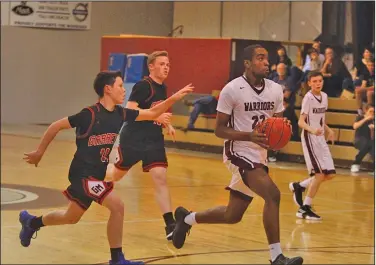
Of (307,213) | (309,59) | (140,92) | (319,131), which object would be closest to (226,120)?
(140,92)

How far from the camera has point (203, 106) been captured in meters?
4.95

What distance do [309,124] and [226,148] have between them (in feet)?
4.15

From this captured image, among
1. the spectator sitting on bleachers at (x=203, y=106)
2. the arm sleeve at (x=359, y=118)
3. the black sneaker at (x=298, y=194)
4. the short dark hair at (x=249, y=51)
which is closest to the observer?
the short dark hair at (x=249, y=51)

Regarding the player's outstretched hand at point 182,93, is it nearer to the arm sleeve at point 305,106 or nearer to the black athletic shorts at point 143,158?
the black athletic shorts at point 143,158

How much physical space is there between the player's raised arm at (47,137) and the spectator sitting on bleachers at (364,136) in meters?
2.24

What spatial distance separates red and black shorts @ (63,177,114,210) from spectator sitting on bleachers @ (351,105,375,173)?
190 cm

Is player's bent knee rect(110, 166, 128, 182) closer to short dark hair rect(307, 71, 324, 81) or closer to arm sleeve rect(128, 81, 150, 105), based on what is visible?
arm sleeve rect(128, 81, 150, 105)

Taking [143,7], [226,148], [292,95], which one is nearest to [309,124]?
[292,95]

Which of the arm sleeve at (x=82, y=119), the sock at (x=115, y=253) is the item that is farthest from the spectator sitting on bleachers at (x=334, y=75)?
the arm sleeve at (x=82, y=119)

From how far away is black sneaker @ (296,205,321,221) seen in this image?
27.1 ft

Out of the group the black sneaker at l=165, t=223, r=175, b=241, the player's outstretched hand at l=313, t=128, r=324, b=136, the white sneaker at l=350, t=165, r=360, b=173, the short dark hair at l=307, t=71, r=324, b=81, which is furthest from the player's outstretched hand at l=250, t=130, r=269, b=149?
the white sneaker at l=350, t=165, r=360, b=173

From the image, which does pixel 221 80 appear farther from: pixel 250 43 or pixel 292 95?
pixel 292 95

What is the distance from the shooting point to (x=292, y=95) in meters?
5.82

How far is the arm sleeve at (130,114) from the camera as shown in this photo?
4219 millimetres
